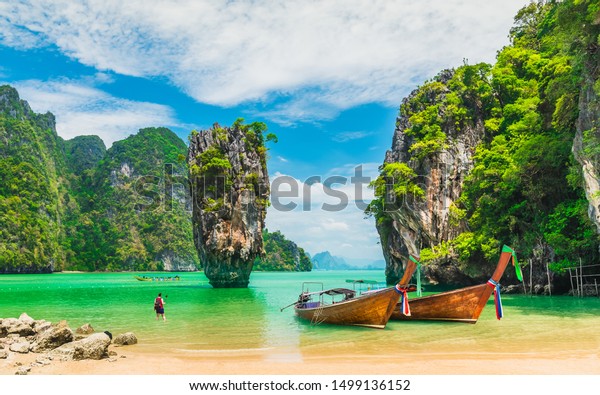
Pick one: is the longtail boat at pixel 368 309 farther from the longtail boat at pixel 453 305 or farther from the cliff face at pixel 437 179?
the cliff face at pixel 437 179

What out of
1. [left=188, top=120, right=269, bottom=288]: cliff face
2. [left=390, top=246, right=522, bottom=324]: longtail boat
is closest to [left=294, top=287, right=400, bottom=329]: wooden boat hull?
[left=390, top=246, right=522, bottom=324]: longtail boat

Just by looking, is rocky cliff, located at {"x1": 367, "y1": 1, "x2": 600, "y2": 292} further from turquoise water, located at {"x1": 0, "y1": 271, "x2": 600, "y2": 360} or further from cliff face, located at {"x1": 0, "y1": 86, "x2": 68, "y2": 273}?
cliff face, located at {"x1": 0, "y1": 86, "x2": 68, "y2": 273}

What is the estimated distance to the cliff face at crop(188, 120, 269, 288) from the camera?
35.6 m

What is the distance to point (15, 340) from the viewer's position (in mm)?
11406

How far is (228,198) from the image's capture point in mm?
35781

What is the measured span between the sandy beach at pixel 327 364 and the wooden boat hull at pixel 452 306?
153 inches

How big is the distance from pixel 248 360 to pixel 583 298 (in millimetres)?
17792

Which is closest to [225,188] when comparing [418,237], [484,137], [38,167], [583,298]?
[418,237]

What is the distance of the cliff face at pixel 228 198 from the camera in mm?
35562

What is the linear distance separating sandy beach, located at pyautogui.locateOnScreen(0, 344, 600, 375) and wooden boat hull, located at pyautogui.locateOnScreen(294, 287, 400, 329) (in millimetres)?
3169

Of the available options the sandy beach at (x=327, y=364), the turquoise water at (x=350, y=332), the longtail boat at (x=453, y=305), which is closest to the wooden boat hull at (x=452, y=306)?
the longtail boat at (x=453, y=305)

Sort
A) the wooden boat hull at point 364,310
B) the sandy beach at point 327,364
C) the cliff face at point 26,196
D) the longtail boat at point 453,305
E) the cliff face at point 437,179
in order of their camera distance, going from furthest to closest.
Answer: the cliff face at point 26,196 < the cliff face at point 437,179 < the longtail boat at point 453,305 < the wooden boat hull at point 364,310 < the sandy beach at point 327,364

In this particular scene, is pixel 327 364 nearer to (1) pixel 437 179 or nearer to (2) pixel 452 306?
(2) pixel 452 306

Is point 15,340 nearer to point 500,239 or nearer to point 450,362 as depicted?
point 450,362
